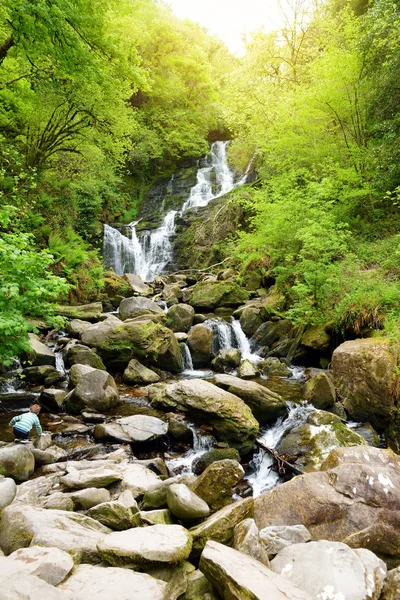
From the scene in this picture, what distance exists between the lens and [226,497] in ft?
13.8

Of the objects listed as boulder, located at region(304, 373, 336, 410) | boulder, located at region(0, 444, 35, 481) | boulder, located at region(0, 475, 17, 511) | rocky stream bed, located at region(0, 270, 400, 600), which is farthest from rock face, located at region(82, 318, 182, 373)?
boulder, located at region(0, 475, 17, 511)

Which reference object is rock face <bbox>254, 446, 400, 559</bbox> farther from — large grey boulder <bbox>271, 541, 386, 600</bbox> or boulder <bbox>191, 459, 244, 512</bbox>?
large grey boulder <bbox>271, 541, 386, 600</bbox>

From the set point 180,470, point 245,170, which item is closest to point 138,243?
point 245,170

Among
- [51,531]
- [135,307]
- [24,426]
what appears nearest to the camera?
[51,531]

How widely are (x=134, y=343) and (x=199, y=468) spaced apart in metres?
4.32

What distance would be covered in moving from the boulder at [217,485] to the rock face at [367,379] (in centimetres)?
367

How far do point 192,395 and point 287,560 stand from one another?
369cm

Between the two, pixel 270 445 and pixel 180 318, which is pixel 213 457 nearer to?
pixel 270 445

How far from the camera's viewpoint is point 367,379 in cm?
677

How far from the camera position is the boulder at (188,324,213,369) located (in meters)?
10.3

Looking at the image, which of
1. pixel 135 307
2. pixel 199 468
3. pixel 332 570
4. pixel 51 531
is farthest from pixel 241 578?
pixel 135 307

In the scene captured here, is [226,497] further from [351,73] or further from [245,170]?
[245,170]

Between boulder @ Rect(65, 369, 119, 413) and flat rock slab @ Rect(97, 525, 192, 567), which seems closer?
flat rock slab @ Rect(97, 525, 192, 567)

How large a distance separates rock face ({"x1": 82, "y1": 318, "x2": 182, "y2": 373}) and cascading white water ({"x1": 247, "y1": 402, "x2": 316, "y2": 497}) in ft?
11.7
